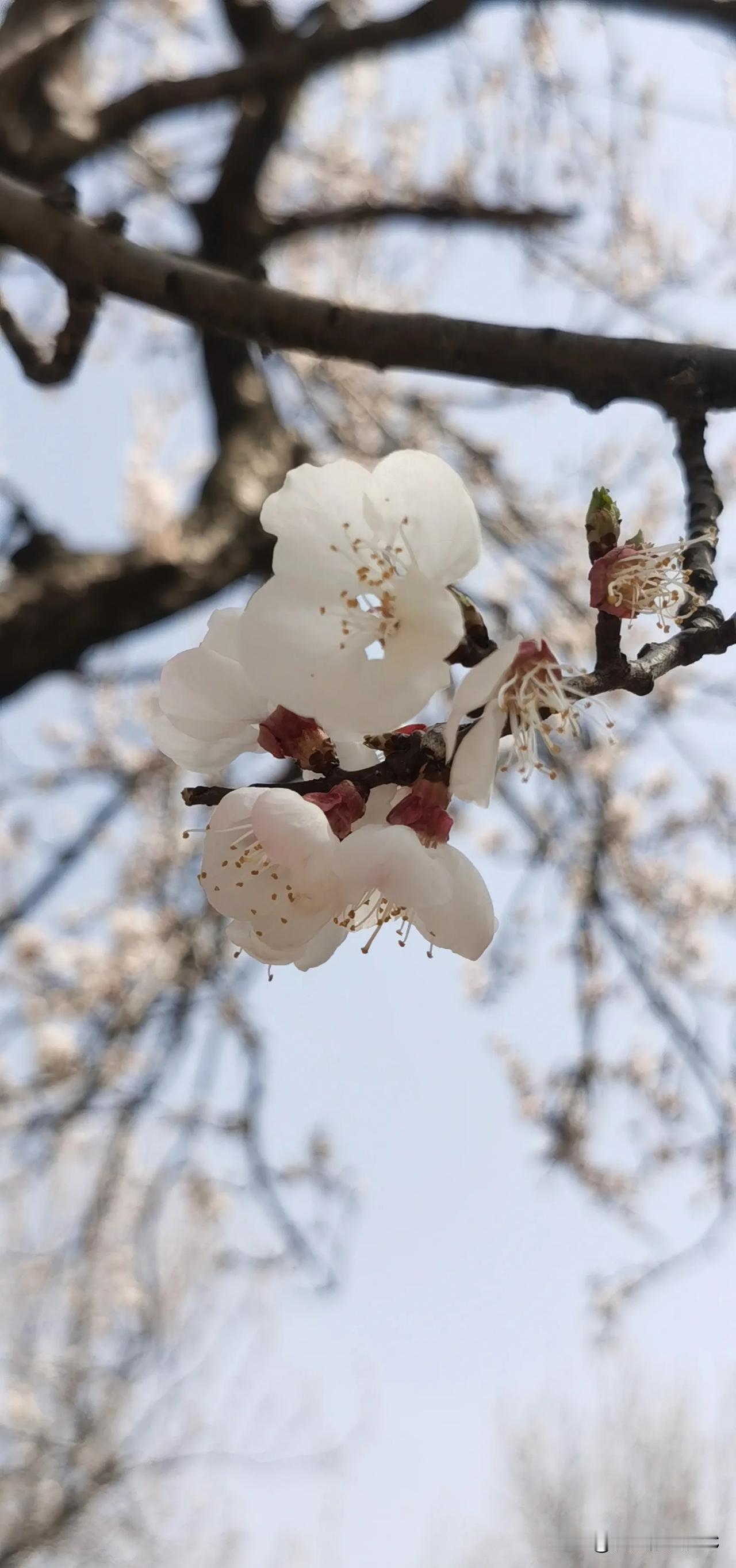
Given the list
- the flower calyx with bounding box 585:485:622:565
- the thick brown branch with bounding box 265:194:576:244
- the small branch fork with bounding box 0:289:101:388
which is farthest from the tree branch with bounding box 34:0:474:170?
the flower calyx with bounding box 585:485:622:565

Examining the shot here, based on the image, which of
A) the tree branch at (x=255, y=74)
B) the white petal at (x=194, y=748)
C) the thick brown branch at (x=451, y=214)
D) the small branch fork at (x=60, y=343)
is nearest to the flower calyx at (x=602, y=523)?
the white petal at (x=194, y=748)

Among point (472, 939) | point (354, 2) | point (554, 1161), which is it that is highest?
point (354, 2)

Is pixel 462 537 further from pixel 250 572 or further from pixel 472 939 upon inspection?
pixel 250 572

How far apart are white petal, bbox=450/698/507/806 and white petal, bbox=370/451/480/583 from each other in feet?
0.30

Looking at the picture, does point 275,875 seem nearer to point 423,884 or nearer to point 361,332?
point 423,884

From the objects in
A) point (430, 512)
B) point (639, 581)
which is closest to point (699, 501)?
point (639, 581)

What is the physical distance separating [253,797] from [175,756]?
0.10 metres

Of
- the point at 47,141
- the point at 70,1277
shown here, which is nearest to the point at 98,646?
the point at 47,141

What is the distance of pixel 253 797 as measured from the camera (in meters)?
0.64

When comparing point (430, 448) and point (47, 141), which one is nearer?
point (47, 141)

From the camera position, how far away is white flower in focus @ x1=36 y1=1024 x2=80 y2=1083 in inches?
148

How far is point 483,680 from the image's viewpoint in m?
0.55

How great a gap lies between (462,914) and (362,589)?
0.20m

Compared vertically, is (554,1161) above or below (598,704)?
below
